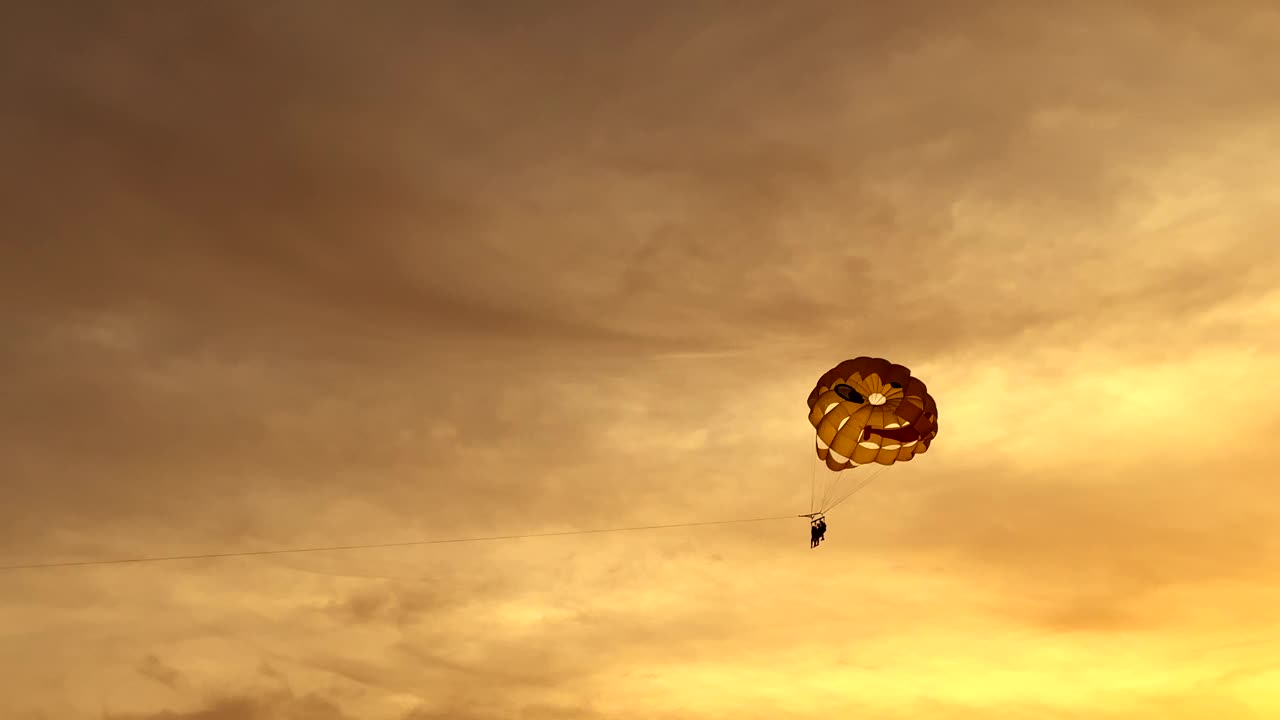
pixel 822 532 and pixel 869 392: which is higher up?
pixel 869 392

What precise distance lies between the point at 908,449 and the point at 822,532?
6895mm

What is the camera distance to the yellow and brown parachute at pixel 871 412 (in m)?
93.9

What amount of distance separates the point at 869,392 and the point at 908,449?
170 inches

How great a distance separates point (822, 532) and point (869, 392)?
28.0 ft

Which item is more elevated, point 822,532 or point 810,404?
point 810,404

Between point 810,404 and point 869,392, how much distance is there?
3435 millimetres

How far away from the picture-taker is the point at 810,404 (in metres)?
95.2

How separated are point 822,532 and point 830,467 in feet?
12.5

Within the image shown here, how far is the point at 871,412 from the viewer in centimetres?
9456

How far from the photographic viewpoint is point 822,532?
9556 cm

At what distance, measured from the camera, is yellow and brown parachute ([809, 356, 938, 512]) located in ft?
308

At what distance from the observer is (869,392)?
94438 millimetres
